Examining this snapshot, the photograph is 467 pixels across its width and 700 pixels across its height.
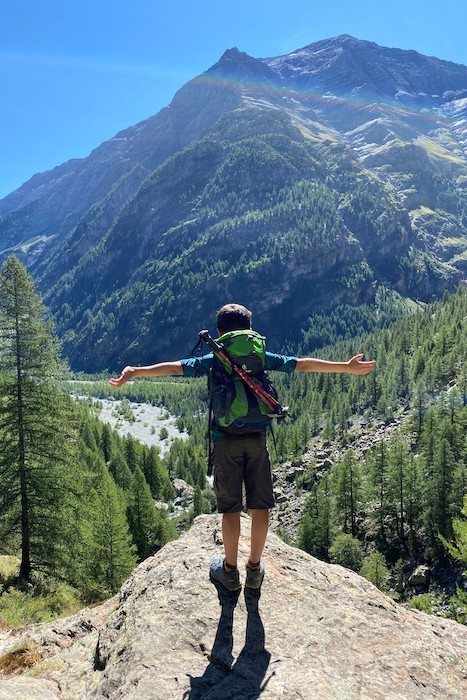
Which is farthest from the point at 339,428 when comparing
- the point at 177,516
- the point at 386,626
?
the point at 386,626

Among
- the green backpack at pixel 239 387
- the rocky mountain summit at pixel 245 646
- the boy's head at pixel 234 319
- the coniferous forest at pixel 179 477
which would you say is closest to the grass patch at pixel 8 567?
the coniferous forest at pixel 179 477

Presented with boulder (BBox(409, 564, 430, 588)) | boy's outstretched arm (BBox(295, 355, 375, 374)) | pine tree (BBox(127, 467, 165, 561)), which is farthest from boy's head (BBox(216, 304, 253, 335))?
boulder (BBox(409, 564, 430, 588))

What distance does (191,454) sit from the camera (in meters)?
107

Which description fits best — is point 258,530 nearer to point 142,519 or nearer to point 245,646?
point 245,646

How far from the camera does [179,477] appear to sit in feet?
328

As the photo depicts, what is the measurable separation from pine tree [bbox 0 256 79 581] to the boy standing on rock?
14.6 metres

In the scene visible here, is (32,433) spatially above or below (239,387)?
below

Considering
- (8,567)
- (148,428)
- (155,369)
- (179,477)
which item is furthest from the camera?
(148,428)

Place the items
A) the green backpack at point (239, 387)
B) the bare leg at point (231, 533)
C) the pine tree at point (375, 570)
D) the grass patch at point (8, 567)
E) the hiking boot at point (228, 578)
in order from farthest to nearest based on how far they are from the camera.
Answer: the pine tree at point (375, 570), the grass patch at point (8, 567), the hiking boot at point (228, 578), the bare leg at point (231, 533), the green backpack at point (239, 387)

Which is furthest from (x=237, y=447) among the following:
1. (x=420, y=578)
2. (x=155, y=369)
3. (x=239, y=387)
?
(x=420, y=578)

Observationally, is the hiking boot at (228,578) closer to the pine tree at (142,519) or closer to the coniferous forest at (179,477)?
the coniferous forest at (179,477)

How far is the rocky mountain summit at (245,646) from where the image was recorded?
517cm

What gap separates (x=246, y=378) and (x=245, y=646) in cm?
346

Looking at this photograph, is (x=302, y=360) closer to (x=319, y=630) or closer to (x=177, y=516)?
(x=319, y=630)
